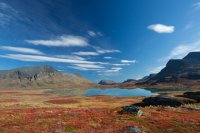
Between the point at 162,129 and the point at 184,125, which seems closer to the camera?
the point at 162,129

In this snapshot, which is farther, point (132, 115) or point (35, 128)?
point (132, 115)

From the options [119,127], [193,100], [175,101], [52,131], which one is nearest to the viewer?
[52,131]

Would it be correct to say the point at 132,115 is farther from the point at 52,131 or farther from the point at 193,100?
the point at 193,100

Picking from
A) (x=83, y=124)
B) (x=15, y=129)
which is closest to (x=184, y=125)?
(x=83, y=124)

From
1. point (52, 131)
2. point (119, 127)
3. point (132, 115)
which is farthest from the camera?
point (132, 115)

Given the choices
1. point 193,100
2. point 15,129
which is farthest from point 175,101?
point 15,129

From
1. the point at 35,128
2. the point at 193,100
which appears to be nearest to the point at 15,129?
the point at 35,128

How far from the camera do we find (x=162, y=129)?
2509cm

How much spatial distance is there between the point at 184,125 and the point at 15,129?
906 inches

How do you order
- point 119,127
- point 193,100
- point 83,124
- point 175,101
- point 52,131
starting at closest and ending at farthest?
point 52,131 < point 119,127 < point 83,124 < point 175,101 < point 193,100

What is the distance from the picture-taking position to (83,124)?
28.1m

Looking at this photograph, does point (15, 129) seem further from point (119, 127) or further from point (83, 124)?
point (119, 127)

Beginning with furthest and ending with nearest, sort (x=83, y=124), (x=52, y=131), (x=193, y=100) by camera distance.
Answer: (x=193, y=100)
(x=83, y=124)
(x=52, y=131)

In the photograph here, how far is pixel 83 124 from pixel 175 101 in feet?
123
